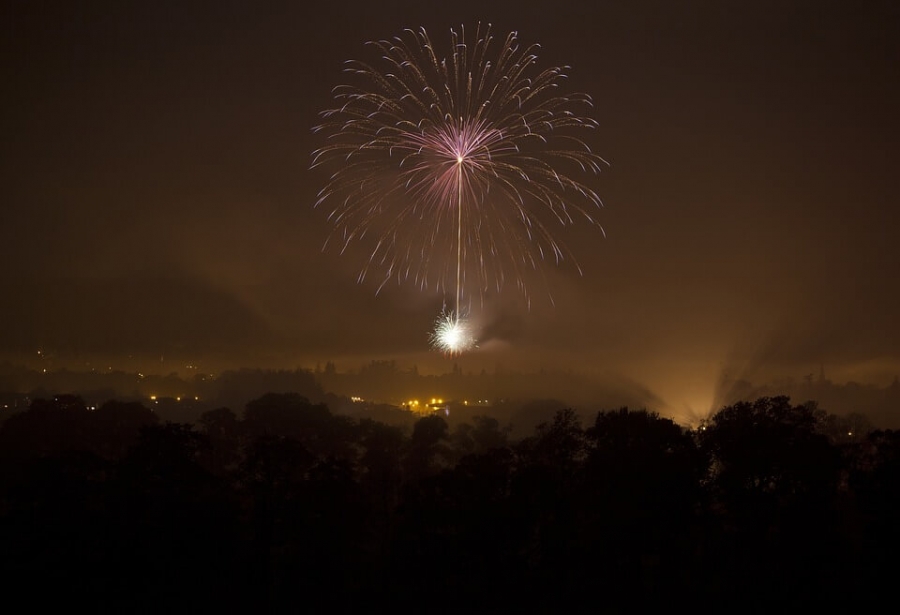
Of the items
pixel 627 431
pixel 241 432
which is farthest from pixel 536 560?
pixel 241 432

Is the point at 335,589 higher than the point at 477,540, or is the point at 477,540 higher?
the point at 477,540

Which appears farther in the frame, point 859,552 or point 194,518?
point 859,552

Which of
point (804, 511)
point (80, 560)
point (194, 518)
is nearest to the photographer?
point (80, 560)

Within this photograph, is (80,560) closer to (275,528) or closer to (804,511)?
(275,528)

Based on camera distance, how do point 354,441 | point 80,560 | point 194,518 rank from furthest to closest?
point 354,441, point 194,518, point 80,560

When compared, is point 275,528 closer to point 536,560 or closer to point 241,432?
point 536,560

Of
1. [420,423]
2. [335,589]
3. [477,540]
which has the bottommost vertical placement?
[335,589]

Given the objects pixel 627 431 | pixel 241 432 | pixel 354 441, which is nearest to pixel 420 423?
pixel 354 441
